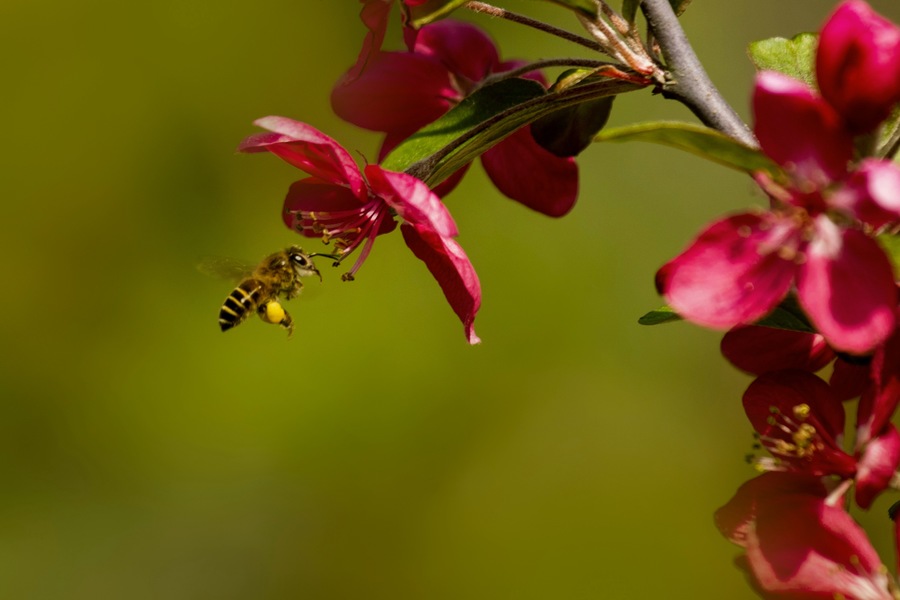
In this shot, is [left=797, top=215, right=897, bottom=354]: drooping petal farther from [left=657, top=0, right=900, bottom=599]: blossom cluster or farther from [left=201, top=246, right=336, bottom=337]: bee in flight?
[left=201, top=246, right=336, bottom=337]: bee in flight

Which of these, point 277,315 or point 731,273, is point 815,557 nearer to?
point 731,273

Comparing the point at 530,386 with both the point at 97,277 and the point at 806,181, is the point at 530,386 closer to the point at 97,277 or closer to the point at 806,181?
the point at 97,277

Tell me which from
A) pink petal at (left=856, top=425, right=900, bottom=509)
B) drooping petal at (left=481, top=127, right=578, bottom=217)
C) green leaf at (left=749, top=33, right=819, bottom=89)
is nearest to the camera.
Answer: pink petal at (left=856, top=425, right=900, bottom=509)

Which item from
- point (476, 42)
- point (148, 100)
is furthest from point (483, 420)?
point (476, 42)

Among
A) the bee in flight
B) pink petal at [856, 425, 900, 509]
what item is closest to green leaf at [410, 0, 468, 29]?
pink petal at [856, 425, 900, 509]

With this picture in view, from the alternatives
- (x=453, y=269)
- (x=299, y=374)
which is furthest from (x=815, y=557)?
(x=299, y=374)

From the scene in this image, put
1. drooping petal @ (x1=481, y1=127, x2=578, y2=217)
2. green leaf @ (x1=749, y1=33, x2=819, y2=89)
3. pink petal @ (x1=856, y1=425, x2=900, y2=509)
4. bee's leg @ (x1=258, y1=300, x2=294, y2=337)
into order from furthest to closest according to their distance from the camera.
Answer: bee's leg @ (x1=258, y1=300, x2=294, y2=337)
drooping petal @ (x1=481, y1=127, x2=578, y2=217)
green leaf @ (x1=749, y1=33, x2=819, y2=89)
pink petal @ (x1=856, y1=425, x2=900, y2=509)
